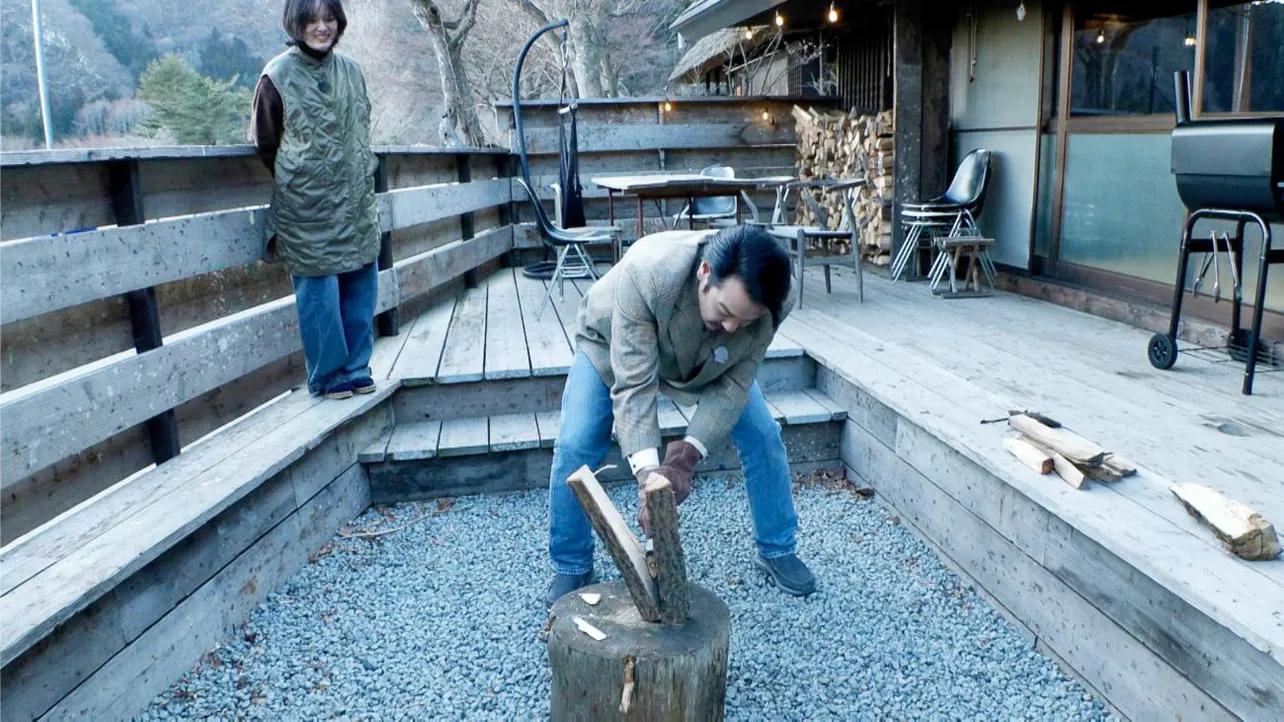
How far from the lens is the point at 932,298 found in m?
5.38

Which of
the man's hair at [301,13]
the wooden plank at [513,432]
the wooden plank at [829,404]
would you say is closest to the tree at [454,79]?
the wooden plank at [513,432]

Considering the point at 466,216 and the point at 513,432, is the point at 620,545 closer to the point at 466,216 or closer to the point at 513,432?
the point at 513,432

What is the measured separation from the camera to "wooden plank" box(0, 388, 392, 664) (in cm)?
185

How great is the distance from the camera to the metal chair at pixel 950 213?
562 cm

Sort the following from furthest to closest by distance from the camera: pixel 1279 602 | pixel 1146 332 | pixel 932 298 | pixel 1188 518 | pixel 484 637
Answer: pixel 932 298 → pixel 1146 332 → pixel 484 637 → pixel 1188 518 → pixel 1279 602

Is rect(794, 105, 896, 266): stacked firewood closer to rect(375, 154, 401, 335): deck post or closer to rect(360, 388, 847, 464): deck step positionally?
rect(360, 388, 847, 464): deck step

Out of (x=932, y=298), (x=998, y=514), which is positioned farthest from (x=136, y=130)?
(x=998, y=514)

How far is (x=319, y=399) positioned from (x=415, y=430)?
1.30ft

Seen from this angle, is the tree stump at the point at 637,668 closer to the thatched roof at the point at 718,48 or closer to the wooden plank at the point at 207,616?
the wooden plank at the point at 207,616

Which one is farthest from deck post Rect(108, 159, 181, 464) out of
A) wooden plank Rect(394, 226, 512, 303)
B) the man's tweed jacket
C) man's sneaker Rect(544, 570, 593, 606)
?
wooden plank Rect(394, 226, 512, 303)

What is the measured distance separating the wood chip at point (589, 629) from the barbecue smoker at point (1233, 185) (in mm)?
2470

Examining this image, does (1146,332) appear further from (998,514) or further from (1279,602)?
(1279,602)

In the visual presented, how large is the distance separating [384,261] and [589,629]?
2878 mm

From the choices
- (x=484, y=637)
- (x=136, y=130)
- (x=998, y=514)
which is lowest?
(x=484, y=637)
